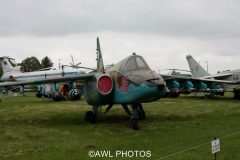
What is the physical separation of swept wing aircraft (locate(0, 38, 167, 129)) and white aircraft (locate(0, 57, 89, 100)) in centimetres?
65

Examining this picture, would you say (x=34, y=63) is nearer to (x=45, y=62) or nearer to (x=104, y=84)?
(x=45, y=62)

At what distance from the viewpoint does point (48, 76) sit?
48.9 meters

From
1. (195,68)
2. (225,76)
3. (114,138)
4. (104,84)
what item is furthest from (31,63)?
(114,138)

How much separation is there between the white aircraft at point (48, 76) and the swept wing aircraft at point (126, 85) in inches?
25.5

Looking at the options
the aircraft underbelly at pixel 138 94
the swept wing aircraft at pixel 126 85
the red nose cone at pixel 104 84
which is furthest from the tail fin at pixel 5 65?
the aircraft underbelly at pixel 138 94

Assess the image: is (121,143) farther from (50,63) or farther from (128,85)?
(50,63)

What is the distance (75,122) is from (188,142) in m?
6.93

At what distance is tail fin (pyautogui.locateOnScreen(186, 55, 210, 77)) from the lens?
4119 cm

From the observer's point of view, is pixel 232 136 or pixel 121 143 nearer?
pixel 121 143

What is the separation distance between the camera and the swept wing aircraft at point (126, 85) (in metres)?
14.1

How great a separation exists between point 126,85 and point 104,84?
1.00 metres

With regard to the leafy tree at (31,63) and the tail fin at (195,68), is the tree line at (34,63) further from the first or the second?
the tail fin at (195,68)

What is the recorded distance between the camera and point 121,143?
37.4ft

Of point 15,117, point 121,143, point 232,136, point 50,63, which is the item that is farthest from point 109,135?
point 50,63
